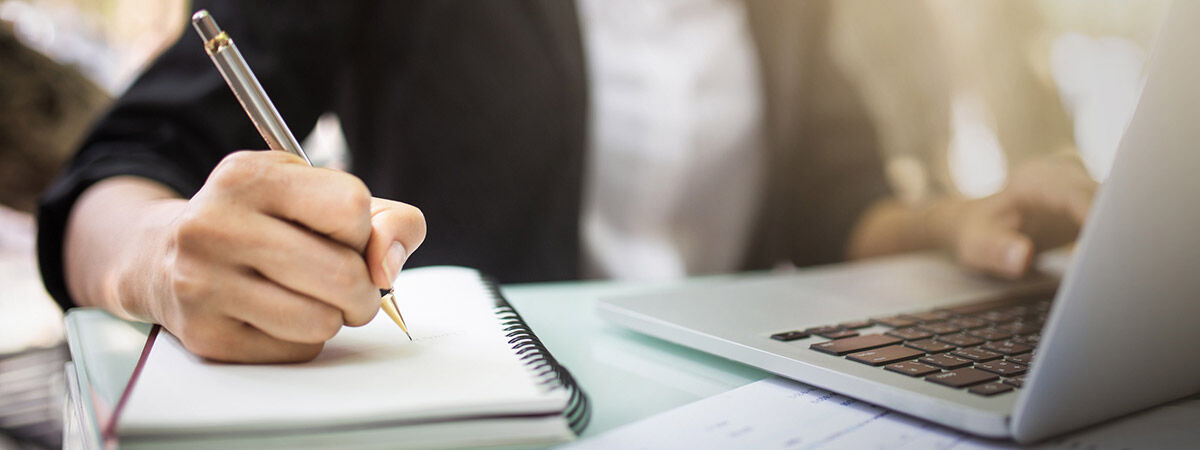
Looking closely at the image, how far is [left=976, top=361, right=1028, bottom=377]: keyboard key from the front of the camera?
9.3 inches

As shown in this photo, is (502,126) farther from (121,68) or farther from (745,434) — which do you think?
(745,434)

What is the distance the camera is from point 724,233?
2.73 feet

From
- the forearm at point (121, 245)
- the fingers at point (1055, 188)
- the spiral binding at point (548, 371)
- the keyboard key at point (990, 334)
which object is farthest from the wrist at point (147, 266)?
the fingers at point (1055, 188)

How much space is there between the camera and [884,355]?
0.25 meters

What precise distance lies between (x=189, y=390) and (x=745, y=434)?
157mm

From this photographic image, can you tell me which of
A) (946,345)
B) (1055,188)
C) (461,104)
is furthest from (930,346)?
(461,104)

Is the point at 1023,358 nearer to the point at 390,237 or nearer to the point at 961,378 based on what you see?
the point at 961,378

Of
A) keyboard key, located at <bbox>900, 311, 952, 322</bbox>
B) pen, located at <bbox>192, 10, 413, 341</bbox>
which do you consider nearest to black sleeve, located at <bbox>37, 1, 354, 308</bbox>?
pen, located at <bbox>192, 10, 413, 341</bbox>

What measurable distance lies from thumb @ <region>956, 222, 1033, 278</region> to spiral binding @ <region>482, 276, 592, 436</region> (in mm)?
409

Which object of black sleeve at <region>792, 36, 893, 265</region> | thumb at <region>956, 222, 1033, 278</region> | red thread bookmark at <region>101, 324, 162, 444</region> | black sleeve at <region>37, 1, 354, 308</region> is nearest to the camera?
red thread bookmark at <region>101, 324, 162, 444</region>

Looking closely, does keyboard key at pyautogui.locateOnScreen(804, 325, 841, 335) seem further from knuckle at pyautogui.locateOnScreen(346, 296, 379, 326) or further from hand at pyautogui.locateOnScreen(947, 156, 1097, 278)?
hand at pyautogui.locateOnScreen(947, 156, 1097, 278)

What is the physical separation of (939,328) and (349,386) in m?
0.26

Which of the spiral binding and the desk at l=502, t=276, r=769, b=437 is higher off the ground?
the spiral binding

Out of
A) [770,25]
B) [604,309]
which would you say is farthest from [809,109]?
[604,309]
